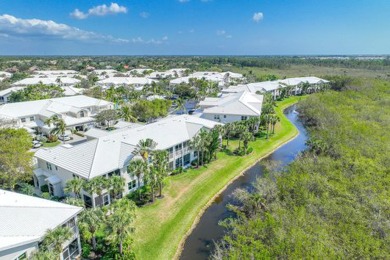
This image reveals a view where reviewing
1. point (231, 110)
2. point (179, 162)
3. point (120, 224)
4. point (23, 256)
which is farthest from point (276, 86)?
point (23, 256)

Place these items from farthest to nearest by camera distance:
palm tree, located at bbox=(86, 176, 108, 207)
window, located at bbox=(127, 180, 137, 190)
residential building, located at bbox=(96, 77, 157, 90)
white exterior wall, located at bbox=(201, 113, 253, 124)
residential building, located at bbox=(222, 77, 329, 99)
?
residential building, located at bbox=(96, 77, 157, 90)
residential building, located at bbox=(222, 77, 329, 99)
white exterior wall, located at bbox=(201, 113, 253, 124)
window, located at bbox=(127, 180, 137, 190)
palm tree, located at bbox=(86, 176, 108, 207)

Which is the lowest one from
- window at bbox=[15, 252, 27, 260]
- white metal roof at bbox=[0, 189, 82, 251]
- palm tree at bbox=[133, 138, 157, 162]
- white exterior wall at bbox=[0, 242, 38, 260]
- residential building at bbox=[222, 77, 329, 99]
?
window at bbox=[15, 252, 27, 260]

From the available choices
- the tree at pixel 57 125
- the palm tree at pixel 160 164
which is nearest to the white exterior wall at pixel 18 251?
the palm tree at pixel 160 164

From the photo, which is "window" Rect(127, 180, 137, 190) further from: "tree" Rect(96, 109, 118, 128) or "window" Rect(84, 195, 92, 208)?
"tree" Rect(96, 109, 118, 128)

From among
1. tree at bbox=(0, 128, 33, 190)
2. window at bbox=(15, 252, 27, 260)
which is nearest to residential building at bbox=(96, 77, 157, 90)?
tree at bbox=(0, 128, 33, 190)

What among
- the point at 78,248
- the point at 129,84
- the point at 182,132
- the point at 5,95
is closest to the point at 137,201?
the point at 78,248

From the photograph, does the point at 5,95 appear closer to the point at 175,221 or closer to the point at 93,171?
the point at 93,171

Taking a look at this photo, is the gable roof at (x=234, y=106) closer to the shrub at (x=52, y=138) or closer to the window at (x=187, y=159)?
the window at (x=187, y=159)
